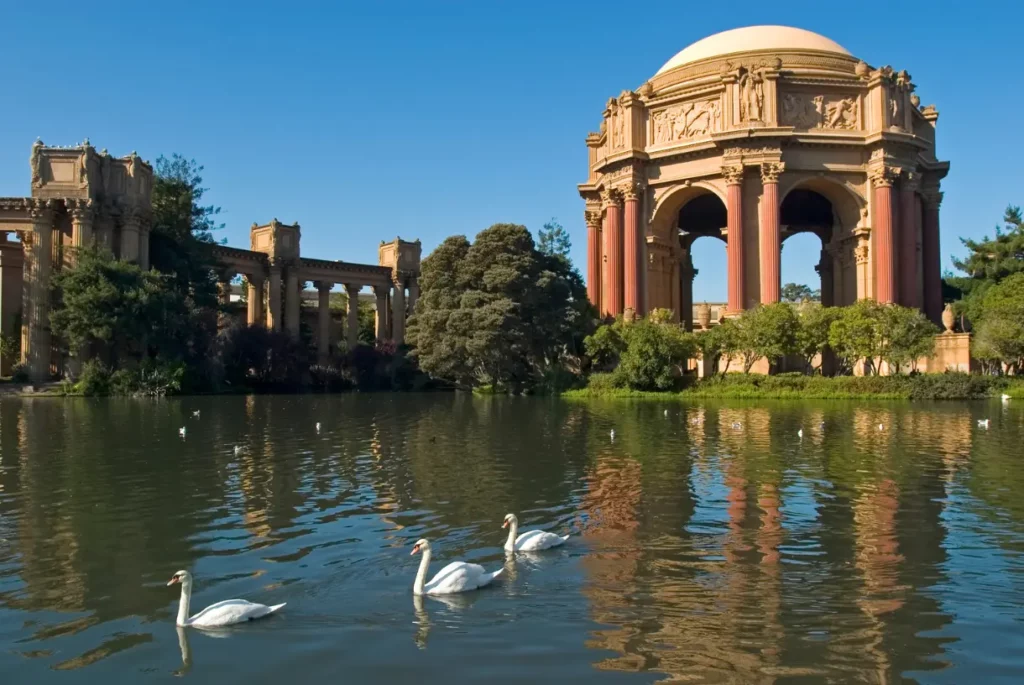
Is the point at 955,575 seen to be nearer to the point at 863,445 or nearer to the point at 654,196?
the point at 863,445

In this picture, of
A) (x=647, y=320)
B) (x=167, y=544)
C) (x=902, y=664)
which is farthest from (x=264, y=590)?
(x=647, y=320)

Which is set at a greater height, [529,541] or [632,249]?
[632,249]

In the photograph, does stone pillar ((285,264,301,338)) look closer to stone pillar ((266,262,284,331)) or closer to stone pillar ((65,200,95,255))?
stone pillar ((266,262,284,331))

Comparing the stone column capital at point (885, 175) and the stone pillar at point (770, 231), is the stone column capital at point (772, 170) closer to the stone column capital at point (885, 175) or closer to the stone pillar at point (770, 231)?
the stone pillar at point (770, 231)

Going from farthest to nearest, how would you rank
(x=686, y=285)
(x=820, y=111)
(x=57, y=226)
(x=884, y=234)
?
1. (x=686, y=285)
2. (x=820, y=111)
3. (x=884, y=234)
4. (x=57, y=226)

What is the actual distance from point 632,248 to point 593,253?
7.53 m

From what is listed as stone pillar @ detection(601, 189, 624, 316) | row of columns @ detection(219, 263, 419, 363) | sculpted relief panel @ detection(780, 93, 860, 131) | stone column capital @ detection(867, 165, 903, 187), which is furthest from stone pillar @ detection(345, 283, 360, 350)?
stone column capital @ detection(867, 165, 903, 187)

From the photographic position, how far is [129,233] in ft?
162

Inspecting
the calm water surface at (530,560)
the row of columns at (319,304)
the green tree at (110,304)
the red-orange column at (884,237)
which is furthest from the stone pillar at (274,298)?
the calm water surface at (530,560)

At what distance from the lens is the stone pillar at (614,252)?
5622 centimetres

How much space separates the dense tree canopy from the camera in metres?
47.5

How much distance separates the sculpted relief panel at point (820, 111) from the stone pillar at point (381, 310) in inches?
1372

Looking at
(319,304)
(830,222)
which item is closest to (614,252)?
(830,222)

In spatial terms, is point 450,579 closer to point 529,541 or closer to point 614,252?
point 529,541
